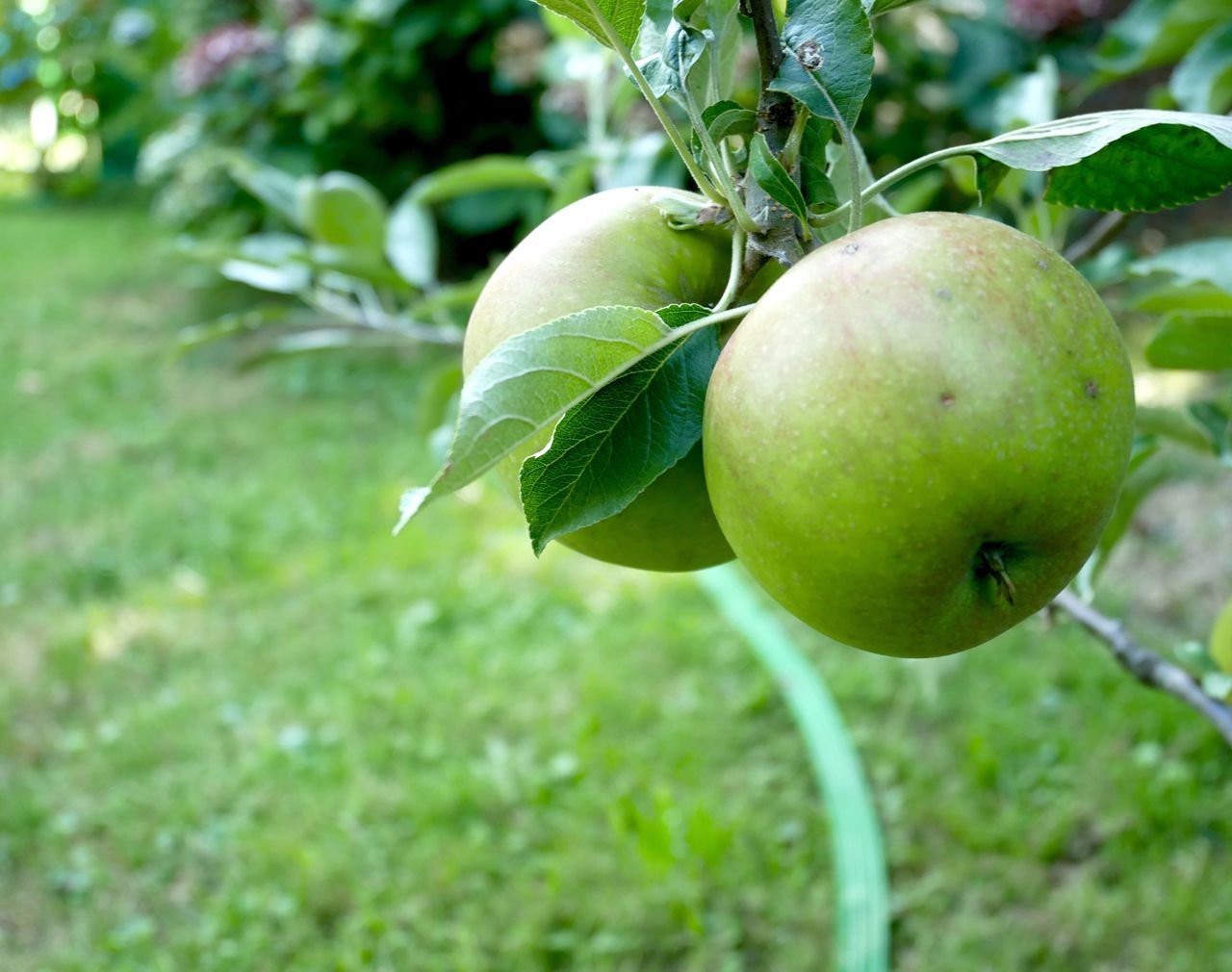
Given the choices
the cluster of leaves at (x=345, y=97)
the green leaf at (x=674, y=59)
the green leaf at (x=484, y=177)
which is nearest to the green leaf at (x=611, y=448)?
the green leaf at (x=674, y=59)

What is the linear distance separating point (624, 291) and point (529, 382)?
0.10m

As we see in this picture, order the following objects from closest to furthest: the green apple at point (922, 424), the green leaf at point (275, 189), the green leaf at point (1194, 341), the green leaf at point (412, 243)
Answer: the green apple at point (922, 424)
the green leaf at point (1194, 341)
the green leaf at point (275, 189)
the green leaf at point (412, 243)

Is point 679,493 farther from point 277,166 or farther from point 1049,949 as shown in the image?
point 277,166

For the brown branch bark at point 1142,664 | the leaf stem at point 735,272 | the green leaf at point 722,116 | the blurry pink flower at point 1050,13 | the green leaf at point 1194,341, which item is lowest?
the blurry pink flower at point 1050,13

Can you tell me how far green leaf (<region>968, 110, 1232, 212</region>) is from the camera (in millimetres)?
505

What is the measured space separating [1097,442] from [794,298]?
5.2 inches

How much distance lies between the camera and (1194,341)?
79 cm

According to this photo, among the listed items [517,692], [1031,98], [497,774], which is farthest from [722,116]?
[517,692]

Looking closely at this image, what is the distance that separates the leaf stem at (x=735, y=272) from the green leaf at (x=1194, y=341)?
1.20 ft

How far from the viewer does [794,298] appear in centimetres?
48

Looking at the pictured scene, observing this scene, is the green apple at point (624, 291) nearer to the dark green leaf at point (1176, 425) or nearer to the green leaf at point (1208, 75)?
the dark green leaf at point (1176, 425)

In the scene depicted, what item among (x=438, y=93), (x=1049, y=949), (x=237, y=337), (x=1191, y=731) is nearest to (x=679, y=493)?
(x=1049, y=949)

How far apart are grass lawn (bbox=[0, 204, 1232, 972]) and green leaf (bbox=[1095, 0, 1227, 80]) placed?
2.35 feet

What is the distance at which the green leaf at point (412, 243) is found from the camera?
57.6 inches
